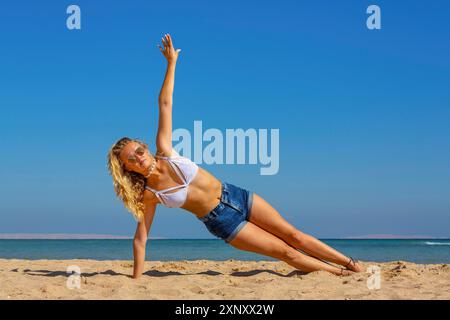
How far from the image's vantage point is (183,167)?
19.4 ft

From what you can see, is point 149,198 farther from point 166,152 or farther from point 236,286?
point 236,286

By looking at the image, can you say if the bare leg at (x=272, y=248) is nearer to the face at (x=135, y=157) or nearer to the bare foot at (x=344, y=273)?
the bare foot at (x=344, y=273)

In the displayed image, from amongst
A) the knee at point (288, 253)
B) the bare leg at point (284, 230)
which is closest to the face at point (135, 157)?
the bare leg at point (284, 230)

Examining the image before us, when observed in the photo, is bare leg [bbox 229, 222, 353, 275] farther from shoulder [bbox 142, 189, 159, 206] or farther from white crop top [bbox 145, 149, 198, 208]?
shoulder [bbox 142, 189, 159, 206]

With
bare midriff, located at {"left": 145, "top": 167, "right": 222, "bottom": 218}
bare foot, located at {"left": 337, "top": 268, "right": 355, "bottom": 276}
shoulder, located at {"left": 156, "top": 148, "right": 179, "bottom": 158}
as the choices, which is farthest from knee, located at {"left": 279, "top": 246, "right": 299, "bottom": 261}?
shoulder, located at {"left": 156, "top": 148, "right": 179, "bottom": 158}

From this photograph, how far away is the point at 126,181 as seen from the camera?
584 centimetres

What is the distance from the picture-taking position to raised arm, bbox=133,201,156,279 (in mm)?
5951

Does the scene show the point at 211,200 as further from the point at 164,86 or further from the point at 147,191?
the point at 164,86

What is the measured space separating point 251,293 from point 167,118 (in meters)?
2.08

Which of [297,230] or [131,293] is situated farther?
[297,230]

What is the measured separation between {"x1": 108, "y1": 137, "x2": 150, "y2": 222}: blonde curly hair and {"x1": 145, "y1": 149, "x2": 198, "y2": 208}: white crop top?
0.13 m
